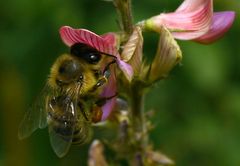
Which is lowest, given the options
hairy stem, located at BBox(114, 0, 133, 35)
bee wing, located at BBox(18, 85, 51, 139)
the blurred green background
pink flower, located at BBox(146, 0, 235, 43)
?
the blurred green background

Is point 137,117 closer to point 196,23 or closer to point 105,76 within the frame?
point 105,76

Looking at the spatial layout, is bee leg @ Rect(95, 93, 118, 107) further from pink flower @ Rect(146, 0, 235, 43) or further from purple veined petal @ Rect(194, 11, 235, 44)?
purple veined petal @ Rect(194, 11, 235, 44)

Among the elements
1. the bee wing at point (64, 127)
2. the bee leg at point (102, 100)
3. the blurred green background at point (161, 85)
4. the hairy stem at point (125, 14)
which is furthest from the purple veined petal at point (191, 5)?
the blurred green background at point (161, 85)

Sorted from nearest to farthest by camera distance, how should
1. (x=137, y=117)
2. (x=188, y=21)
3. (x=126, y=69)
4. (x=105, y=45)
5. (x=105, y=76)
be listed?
(x=126, y=69) → (x=105, y=45) → (x=105, y=76) → (x=188, y=21) → (x=137, y=117)

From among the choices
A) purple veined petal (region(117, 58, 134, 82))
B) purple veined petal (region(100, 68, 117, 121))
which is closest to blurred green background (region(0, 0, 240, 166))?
purple veined petal (region(100, 68, 117, 121))

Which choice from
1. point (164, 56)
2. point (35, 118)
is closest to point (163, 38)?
point (164, 56)

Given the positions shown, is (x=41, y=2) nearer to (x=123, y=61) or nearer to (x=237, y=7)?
(x=237, y=7)
